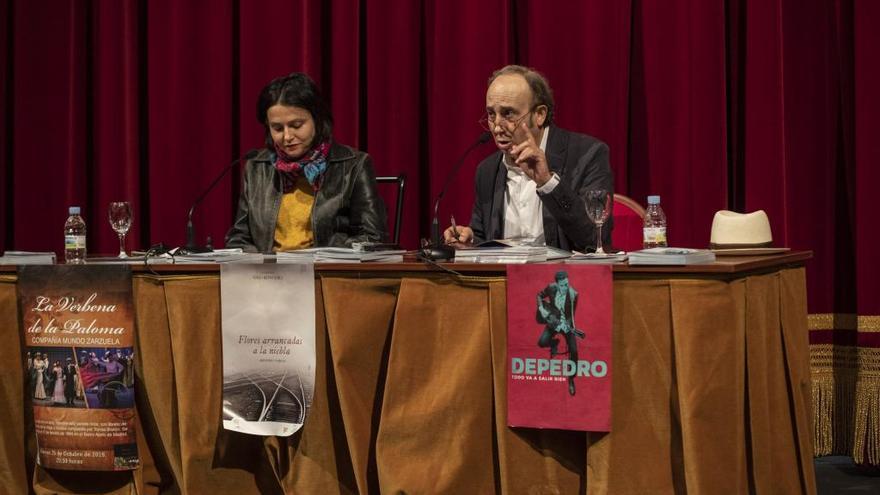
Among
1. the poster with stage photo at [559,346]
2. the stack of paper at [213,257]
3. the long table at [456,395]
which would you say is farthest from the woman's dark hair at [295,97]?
the poster with stage photo at [559,346]

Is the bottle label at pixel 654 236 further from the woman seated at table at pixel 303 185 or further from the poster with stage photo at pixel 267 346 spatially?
the woman seated at table at pixel 303 185

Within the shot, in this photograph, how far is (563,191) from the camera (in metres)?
2.85

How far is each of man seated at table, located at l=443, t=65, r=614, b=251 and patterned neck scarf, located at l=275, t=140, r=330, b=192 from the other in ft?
1.63

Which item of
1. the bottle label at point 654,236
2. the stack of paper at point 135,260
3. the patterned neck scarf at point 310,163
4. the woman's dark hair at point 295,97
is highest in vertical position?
the woman's dark hair at point 295,97

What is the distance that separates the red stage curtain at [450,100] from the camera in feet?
12.4

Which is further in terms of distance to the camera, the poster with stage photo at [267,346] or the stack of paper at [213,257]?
the stack of paper at [213,257]

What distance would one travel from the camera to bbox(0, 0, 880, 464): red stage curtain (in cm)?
379

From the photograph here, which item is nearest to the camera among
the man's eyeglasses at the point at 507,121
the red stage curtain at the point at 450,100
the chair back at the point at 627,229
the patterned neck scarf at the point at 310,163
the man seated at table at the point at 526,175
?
the man seated at table at the point at 526,175

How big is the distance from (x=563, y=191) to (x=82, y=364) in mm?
1339

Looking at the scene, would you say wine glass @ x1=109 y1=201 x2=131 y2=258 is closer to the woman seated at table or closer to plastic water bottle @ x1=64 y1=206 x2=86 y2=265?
plastic water bottle @ x1=64 y1=206 x2=86 y2=265

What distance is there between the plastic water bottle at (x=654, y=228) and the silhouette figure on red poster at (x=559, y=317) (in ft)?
1.13

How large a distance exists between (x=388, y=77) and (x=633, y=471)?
2.50 meters

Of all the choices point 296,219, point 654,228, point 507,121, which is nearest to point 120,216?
point 296,219

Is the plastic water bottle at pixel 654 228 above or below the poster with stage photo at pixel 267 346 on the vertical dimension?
above
